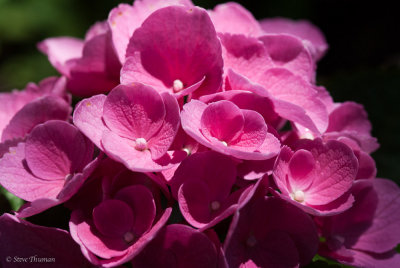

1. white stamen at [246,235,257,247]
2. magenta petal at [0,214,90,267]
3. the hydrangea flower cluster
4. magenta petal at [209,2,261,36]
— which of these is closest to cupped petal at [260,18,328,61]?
magenta petal at [209,2,261,36]

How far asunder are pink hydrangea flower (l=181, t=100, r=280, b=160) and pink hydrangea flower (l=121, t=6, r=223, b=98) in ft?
0.19

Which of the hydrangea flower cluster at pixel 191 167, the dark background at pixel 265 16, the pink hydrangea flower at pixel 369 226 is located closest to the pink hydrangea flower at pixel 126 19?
the hydrangea flower cluster at pixel 191 167

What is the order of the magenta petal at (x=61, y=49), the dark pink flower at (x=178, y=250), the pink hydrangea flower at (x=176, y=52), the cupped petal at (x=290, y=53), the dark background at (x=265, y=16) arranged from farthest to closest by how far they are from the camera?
the dark background at (x=265, y=16) → the magenta petal at (x=61, y=49) → the cupped petal at (x=290, y=53) → the pink hydrangea flower at (x=176, y=52) → the dark pink flower at (x=178, y=250)

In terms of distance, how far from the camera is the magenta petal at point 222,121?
0.66 m

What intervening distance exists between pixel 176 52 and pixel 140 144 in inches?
6.8

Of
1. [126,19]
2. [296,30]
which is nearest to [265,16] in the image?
[296,30]

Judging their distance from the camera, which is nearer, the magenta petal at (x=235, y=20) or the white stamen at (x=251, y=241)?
the white stamen at (x=251, y=241)

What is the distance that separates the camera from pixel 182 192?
0.65 m

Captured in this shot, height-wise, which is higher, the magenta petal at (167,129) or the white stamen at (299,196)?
the magenta petal at (167,129)

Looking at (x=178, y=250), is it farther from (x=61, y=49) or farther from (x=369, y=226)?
(x=61, y=49)

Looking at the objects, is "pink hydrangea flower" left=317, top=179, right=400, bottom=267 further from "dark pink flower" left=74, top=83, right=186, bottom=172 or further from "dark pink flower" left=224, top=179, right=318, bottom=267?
"dark pink flower" left=74, top=83, right=186, bottom=172

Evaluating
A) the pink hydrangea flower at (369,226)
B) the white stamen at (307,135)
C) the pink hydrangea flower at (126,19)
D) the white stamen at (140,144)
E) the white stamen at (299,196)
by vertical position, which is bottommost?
the pink hydrangea flower at (369,226)

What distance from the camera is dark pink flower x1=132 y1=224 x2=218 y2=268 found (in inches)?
24.4

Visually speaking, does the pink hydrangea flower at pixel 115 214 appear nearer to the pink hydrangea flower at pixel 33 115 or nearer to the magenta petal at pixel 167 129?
the magenta petal at pixel 167 129
